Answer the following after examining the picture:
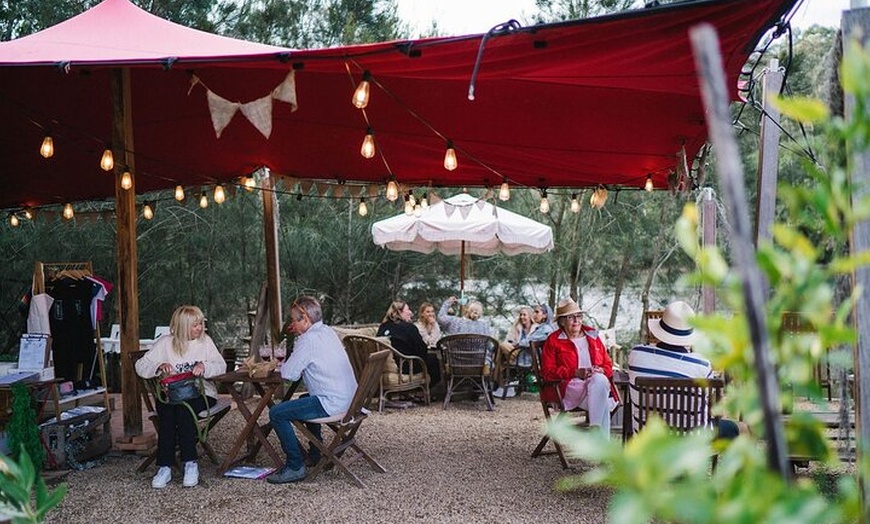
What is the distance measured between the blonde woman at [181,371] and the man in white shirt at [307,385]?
1.55 feet

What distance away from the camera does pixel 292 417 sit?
4.95 m

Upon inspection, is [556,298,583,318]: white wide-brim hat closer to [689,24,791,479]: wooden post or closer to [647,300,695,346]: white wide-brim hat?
[647,300,695,346]: white wide-brim hat

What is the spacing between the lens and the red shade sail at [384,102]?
153 inches

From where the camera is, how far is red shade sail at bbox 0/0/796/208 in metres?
3.90

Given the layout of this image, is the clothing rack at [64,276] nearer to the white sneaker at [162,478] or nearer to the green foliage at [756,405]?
the white sneaker at [162,478]

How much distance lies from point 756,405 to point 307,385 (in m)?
4.22

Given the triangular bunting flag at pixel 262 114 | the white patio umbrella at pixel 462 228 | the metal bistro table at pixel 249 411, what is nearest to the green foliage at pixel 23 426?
the metal bistro table at pixel 249 411

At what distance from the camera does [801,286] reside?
89 centimetres

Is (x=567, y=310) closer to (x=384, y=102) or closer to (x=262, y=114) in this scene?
(x=384, y=102)

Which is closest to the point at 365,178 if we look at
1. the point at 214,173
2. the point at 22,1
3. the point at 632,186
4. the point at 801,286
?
the point at 214,173

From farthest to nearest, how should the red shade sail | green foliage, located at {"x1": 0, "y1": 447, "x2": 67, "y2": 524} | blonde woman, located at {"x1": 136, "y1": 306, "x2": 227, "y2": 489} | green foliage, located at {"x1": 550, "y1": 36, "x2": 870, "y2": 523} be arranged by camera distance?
blonde woman, located at {"x1": 136, "y1": 306, "x2": 227, "y2": 489} < the red shade sail < green foliage, located at {"x1": 0, "y1": 447, "x2": 67, "y2": 524} < green foliage, located at {"x1": 550, "y1": 36, "x2": 870, "y2": 523}

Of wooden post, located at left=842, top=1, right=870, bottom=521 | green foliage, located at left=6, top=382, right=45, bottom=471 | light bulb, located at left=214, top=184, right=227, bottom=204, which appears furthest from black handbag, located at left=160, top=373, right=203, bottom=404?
light bulb, located at left=214, top=184, right=227, bottom=204

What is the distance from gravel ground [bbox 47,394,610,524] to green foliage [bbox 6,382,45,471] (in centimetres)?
33

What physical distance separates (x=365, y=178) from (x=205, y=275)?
345 centimetres
